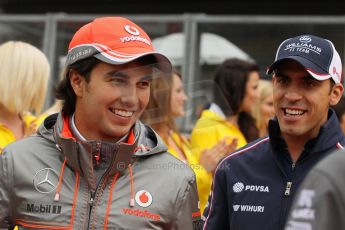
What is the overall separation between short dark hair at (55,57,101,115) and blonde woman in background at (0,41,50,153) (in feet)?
4.08

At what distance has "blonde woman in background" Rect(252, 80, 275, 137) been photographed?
7391 millimetres

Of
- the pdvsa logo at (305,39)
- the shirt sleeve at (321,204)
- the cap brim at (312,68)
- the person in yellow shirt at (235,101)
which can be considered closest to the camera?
the shirt sleeve at (321,204)

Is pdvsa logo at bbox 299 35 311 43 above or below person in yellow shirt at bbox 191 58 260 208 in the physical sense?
above

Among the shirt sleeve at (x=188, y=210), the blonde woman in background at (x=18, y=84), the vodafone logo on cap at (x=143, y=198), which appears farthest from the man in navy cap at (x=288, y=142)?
the blonde woman in background at (x=18, y=84)

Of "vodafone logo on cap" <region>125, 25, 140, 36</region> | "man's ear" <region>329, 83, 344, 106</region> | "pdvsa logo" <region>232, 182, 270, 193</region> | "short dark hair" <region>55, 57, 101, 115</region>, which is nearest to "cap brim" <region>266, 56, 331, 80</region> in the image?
"man's ear" <region>329, 83, 344, 106</region>

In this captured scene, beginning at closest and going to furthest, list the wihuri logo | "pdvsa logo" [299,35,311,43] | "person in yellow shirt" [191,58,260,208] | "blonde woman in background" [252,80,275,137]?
the wihuri logo → "pdvsa logo" [299,35,311,43] → "person in yellow shirt" [191,58,260,208] → "blonde woman in background" [252,80,275,137]

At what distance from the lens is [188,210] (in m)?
3.52

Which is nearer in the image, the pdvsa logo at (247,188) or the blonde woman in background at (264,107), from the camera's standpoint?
the pdvsa logo at (247,188)

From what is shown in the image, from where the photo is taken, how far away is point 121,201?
338 cm

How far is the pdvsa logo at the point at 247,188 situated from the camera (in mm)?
3817

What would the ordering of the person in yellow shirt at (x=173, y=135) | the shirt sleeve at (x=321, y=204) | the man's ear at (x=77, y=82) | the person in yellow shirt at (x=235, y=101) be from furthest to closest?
1. the person in yellow shirt at (x=235, y=101)
2. the person in yellow shirt at (x=173, y=135)
3. the man's ear at (x=77, y=82)
4. the shirt sleeve at (x=321, y=204)

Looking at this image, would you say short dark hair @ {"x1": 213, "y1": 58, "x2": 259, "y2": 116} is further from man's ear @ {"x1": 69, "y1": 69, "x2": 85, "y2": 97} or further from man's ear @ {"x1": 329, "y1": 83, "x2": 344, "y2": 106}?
man's ear @ {"x1": 69, "y1": 69, "x2": 85, "y2": 97}

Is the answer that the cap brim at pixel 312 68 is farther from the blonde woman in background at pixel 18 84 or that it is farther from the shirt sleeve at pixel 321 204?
the blonde woman in background at pixel 18 84

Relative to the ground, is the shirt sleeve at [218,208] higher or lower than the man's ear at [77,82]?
lower
